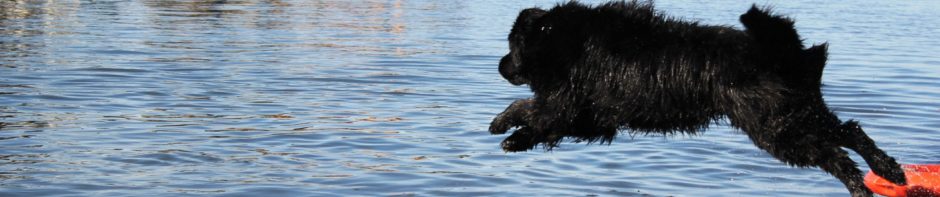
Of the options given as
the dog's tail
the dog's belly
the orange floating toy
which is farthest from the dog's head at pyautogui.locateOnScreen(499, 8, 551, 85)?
the orange floating toy

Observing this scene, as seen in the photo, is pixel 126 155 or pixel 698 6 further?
pixel 698 6

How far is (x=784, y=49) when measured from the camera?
18.5ft

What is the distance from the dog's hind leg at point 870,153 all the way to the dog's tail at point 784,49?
257 mm

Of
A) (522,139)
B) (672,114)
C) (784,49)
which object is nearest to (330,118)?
(522,139)

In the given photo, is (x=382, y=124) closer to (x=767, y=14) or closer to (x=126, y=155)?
(x=126, y=155)

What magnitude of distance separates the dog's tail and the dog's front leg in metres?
1.02

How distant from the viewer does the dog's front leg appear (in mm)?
6188

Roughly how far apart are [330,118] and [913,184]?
178 inches

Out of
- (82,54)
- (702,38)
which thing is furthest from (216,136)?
(82,54)

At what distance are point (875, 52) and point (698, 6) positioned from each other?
9048mm

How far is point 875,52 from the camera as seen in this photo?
51.7ft

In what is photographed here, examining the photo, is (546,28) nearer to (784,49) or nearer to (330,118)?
(784,49)

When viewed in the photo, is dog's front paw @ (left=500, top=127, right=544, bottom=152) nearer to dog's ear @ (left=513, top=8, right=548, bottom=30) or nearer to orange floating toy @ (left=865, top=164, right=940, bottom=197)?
dog's ear @ (left=513, top=8, right=548, bottom=30)

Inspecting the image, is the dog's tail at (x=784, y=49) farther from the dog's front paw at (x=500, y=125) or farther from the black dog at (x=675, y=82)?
the dog's front paw at (x=500, y=125)
